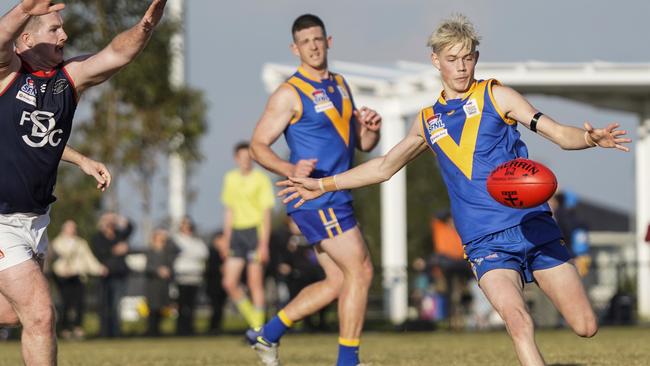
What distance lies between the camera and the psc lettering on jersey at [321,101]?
9.59 metres

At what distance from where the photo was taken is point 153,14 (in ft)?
22.5

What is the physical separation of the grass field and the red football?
138 inches

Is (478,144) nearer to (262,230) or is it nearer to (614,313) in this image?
(262,230)

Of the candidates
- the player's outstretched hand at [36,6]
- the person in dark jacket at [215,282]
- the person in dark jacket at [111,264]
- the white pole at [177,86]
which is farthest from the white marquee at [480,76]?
the player's outstretched hand at [36,6]

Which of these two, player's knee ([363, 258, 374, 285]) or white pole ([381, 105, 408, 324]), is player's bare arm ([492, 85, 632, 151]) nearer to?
player's knee ([363, 258, 374, 285])

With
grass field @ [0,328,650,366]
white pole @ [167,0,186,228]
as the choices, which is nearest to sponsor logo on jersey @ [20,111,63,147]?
grass field @ [0,328,650,366]

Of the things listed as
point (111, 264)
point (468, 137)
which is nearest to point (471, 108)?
point (468, 137)

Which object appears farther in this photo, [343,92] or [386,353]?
[386,353]

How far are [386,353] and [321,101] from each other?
386 cm

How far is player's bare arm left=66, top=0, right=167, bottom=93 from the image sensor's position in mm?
6984

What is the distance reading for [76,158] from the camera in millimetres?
7863

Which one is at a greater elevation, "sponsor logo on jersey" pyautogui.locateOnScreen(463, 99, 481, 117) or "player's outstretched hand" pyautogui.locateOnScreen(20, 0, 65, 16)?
"player's outstretched hand" pyautogui.locateOnScreen(20, 0, 65, 16)

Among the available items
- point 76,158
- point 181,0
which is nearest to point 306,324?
point 181,0

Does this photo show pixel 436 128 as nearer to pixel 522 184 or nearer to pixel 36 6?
pixel 522 184
